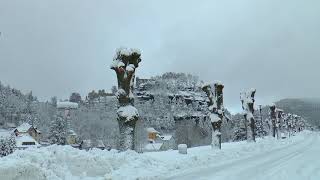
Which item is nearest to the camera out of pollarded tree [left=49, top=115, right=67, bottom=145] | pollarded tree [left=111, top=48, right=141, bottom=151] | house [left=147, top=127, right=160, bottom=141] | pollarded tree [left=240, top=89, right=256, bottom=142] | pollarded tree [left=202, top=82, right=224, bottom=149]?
pollarded tree [left=111, top=48, right=141, bottom=151]

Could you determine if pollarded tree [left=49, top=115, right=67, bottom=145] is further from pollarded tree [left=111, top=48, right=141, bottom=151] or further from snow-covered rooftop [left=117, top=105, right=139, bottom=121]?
snow-covered rooftop [left=117, top=105, right=139, bottom=121]

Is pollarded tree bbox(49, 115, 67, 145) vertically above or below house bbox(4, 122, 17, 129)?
below

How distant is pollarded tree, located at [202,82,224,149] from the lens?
41.4m

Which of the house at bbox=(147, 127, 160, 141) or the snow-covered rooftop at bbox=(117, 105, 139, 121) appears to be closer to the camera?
the snow-covered rooftop at bbox=(117, 105, 139, 121)

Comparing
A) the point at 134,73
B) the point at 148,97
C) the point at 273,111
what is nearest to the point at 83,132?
the point at 148,97

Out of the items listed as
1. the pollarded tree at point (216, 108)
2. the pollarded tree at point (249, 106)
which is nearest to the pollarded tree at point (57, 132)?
the pollarded tree at point (249, 106)

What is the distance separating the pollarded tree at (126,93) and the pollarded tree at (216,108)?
14250mm

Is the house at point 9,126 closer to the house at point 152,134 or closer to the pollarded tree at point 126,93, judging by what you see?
the house at point 152,134

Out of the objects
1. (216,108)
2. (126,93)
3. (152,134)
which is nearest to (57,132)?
(152,134)

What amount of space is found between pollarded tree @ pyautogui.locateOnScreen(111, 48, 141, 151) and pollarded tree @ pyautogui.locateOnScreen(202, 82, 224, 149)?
1425cm

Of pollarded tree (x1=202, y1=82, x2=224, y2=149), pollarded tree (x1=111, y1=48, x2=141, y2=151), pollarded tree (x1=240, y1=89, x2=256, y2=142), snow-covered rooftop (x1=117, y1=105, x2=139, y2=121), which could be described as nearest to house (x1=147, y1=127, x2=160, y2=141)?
pollarded tree (x1=240, y1=89, x2=256, y2=142)

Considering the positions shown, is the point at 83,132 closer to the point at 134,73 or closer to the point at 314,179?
the point at 134,73

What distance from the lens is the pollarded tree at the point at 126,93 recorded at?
2797cm

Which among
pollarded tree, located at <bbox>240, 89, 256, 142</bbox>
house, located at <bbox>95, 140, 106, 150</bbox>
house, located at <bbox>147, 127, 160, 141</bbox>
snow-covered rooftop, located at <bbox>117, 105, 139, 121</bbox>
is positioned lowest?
house, located at <bbox>95, 140, 106, 150</bbox>
